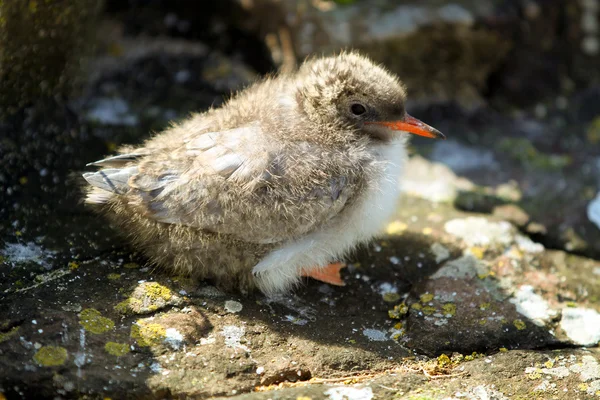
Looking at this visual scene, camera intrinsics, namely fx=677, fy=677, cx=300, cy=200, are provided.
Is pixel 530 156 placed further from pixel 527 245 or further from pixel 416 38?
pixel 416 38

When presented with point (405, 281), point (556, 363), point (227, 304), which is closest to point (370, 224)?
point (405, 281)

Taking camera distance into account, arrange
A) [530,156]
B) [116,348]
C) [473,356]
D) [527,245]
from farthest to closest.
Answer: [530,156] → [527,245] → [473,356] → [116,348]

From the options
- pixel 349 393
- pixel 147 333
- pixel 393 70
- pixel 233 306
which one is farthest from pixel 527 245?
pixel 147 333

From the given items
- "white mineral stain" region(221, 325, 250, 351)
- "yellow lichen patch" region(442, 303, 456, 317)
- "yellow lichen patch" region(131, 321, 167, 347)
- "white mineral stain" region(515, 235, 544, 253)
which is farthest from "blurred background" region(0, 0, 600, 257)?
"white mineral stain" region(221, 325, 250, 351)

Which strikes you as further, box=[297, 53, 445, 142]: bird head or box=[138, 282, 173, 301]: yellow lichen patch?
box=[297, 53, 445, 142]: bird head

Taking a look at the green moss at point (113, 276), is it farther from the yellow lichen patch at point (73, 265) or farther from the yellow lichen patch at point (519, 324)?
the yellow lichen patch at point (519, 324)

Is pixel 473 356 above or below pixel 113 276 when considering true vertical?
below

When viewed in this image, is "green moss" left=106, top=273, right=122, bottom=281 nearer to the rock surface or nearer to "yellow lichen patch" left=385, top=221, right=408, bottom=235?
the rock surface

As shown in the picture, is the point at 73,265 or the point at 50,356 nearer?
the point at 50,356
